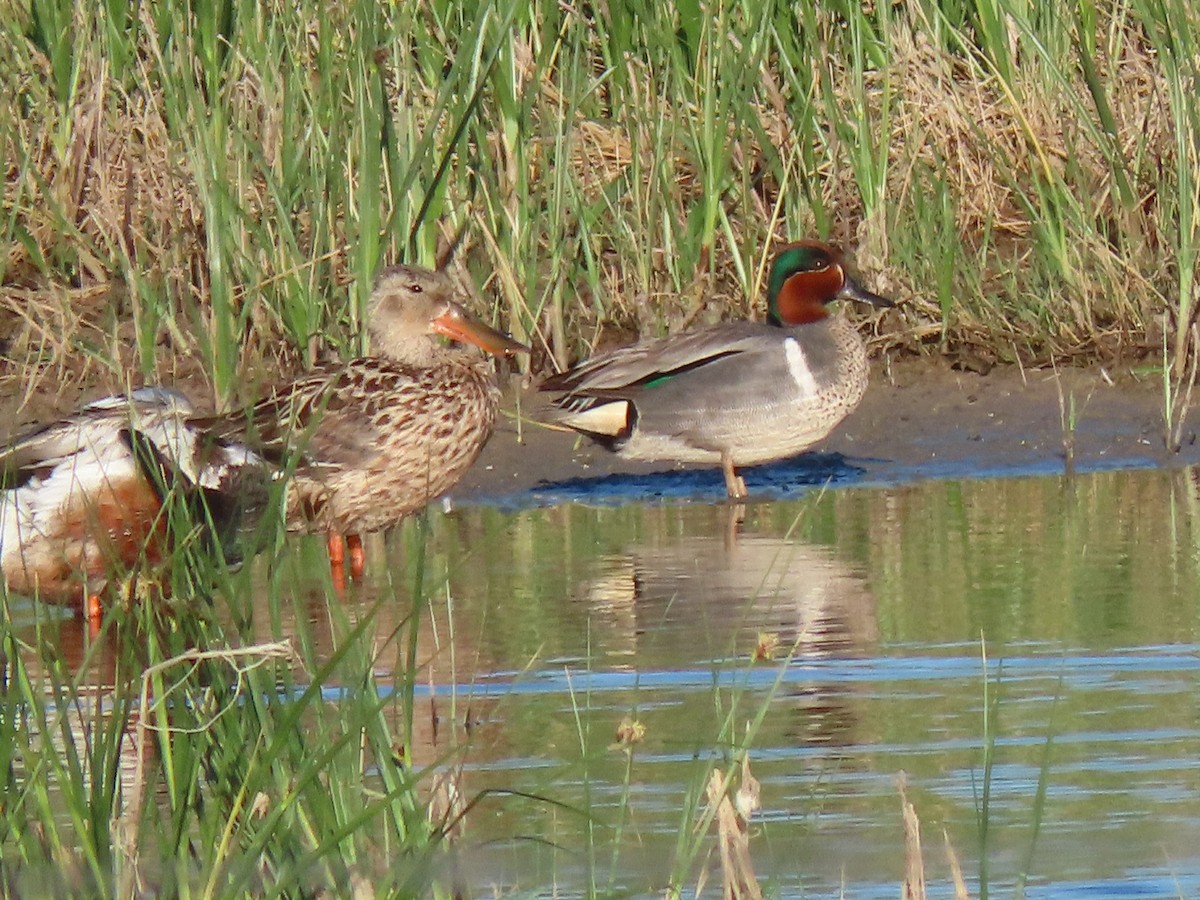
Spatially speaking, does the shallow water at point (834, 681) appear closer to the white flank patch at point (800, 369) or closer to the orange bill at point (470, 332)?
the white flank patch at point (800, 369)

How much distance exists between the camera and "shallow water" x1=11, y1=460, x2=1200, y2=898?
3.32 m

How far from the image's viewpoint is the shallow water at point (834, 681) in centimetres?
332

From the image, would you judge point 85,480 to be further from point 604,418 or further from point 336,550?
point 604,418

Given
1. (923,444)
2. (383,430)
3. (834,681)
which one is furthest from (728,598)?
(923,444)

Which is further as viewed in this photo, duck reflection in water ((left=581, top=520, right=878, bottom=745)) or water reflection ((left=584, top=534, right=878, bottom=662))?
water reflection ((left=584, top=534, right=878, bottom=662))

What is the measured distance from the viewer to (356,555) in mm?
6723

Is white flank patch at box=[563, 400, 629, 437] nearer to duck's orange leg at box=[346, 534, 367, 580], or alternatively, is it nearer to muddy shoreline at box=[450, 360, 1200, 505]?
muddy shoreline at box=[450, 360, 1200, 505]

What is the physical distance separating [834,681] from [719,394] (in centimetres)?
319

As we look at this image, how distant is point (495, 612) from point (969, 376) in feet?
11.1

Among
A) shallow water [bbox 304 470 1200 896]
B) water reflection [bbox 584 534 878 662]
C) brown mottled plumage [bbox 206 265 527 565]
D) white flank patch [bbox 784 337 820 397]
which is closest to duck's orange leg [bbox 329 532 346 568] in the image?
brown mottled plumage [bbox 206 265 527 565]

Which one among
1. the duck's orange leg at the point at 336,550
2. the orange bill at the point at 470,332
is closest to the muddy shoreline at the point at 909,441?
the orange bill at the point at 470,332

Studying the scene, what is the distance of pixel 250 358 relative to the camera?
7062mm

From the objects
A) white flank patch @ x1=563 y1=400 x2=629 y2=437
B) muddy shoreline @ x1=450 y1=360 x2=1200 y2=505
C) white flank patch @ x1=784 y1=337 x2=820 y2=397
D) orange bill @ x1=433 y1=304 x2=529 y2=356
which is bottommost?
muddy shoreline @ x1=450 y1=360 x2=1200 y2=505

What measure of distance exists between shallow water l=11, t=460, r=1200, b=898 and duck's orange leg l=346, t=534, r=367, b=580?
1.9 inches
